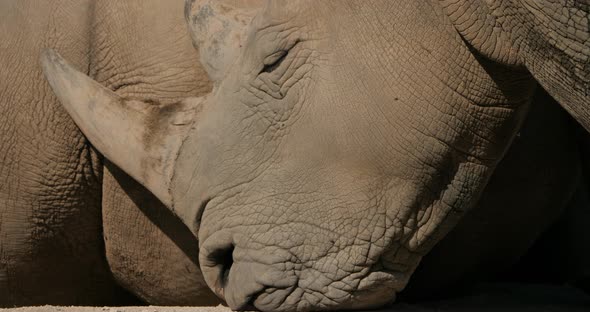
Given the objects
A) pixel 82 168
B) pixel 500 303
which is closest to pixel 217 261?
pixel 82 168

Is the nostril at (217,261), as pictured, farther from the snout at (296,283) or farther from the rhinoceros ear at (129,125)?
the rhinoceros ear at (129,125)

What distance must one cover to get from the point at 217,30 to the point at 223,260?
2.53 ft

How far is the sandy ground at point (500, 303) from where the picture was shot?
4.39 m

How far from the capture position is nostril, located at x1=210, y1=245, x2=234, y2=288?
415cm

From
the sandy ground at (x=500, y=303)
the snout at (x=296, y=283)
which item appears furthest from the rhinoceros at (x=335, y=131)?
the sandy ground at (x=500, y=303)

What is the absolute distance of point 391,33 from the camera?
378 centimetres

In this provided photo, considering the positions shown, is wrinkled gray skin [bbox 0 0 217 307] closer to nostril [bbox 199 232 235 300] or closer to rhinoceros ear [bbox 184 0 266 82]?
rhinoceros ear [bbox 184 0 266 82]

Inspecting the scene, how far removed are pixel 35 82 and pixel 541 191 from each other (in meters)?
1.99

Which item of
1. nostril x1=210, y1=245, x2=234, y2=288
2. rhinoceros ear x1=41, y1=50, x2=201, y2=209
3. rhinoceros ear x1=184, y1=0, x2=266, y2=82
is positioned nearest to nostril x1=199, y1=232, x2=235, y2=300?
nostril x1=210, y1=245, x2=234, y2=288

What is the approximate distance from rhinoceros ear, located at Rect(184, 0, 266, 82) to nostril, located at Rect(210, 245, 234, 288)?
1.87 ft

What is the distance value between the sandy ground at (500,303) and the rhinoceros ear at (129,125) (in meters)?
0.49

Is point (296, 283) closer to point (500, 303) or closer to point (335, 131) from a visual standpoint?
point (335, 131)

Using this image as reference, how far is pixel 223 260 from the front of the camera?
4.18 metres

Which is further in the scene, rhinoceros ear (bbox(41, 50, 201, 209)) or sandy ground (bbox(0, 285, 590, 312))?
sandy ground (bbox(0, 285, 590, 312))
